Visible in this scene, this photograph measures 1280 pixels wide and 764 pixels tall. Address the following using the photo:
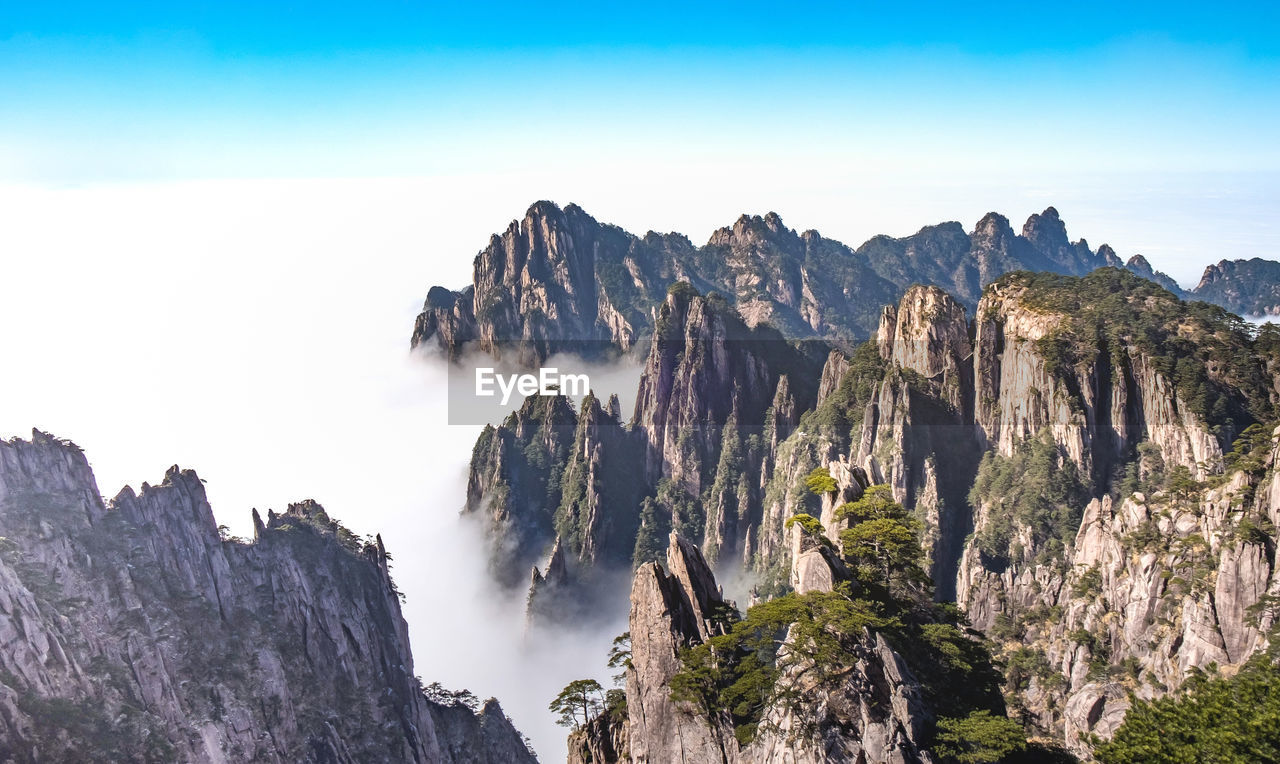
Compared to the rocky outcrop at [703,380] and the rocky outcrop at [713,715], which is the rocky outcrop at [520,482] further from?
the rocky outcrop at [713,715]

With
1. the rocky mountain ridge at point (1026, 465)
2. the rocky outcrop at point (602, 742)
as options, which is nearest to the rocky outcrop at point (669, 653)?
the rocky mountain ridge at point (1026, 465)

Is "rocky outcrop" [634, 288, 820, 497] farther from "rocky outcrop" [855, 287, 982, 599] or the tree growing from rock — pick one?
the tree growing from rock

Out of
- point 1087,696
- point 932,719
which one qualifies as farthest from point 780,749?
point 1087,696

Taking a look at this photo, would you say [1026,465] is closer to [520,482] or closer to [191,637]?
[191,637]

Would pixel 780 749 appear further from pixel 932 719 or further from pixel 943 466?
pixel 943 466

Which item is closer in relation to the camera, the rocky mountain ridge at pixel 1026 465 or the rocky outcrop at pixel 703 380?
the rocky mountain ridge at pixel 1026 465

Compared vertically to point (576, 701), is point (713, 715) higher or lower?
higher

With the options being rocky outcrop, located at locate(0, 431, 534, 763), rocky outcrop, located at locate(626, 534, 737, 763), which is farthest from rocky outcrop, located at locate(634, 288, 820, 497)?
rocky outcrop, located at locate(626, 534, 737, 763)

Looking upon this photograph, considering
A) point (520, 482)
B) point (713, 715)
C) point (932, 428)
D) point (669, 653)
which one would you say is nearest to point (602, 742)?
point (669, 653)

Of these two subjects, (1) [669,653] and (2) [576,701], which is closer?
(1) [669,653]
